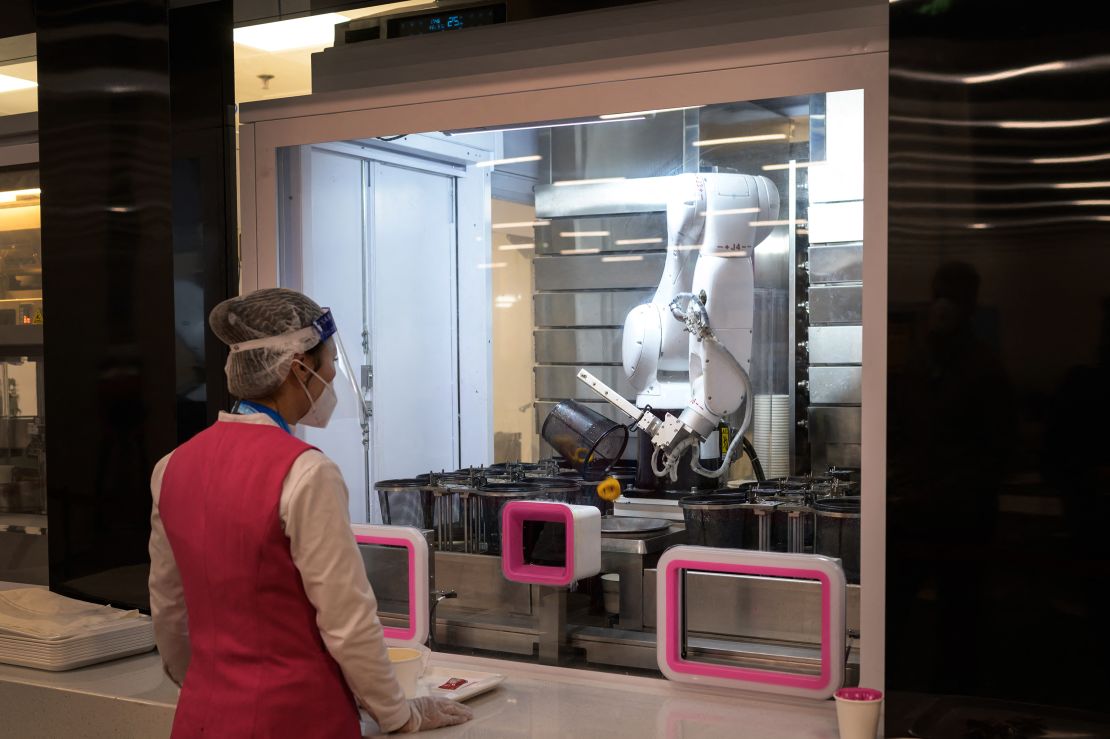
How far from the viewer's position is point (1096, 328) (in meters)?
1.65

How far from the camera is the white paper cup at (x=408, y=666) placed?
2.01m

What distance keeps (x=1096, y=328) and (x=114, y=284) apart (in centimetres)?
215

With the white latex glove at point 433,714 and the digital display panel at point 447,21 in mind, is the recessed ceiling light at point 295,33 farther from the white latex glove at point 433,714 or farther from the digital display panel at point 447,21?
the white latex glove at point 433,714

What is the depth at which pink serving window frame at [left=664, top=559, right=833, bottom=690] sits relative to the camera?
199cm

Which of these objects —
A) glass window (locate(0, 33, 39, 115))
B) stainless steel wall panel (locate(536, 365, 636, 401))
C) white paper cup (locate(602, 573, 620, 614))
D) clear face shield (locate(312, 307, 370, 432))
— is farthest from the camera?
glass window (locate(0, 33, 39, 115))

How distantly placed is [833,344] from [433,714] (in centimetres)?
174

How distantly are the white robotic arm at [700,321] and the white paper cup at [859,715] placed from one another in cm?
105

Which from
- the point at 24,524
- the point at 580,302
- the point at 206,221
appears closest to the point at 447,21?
the point at 206,221

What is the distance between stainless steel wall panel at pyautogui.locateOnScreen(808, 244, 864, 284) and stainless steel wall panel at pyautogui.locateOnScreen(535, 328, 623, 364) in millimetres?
591

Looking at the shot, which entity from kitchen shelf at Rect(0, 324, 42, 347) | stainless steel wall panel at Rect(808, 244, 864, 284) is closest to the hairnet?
stainless steel wall panel at Rect(808, 244, 864, 284)

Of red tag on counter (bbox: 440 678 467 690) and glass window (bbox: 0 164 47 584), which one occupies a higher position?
glass window (bbox: 0 164 47 584)

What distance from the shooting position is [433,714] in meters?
1.82

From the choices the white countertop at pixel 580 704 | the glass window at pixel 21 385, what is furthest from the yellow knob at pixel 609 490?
the glass window at pixel 21 385

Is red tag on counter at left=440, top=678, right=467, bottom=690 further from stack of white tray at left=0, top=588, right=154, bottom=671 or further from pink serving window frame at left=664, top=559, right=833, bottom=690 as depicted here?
stack of white tray at left=0, top=588, right=154, bottom=671
